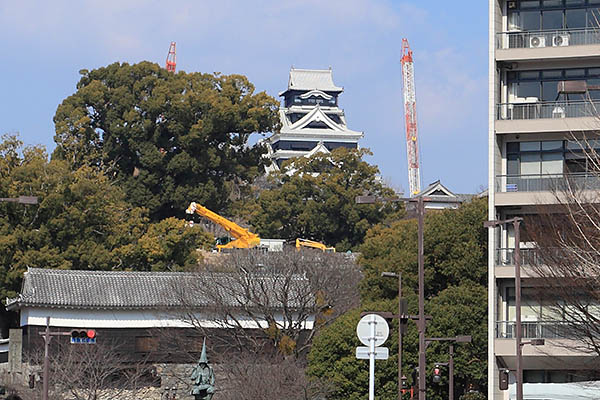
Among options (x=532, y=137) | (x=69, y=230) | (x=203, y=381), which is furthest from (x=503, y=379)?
(x=69, y=230)

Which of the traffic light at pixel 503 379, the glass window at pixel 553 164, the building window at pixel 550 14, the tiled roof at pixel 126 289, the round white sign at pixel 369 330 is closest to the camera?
the round white sign at pixel 369 330

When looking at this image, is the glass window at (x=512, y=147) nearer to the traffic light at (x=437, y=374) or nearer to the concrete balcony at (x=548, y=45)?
the concrete balcony at (x=548, y=45)

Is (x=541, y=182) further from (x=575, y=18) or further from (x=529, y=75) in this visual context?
(x=575, y=18)

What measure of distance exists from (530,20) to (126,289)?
22.8 m

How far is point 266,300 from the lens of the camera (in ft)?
158

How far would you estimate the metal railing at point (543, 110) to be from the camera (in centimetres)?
3903

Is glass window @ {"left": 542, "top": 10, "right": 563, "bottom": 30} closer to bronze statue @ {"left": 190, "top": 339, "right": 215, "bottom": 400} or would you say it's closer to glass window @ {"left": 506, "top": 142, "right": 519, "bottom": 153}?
glass window @ {"left": 506, "top": 142, "right": 519, "bottom": 153}

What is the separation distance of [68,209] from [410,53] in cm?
8363

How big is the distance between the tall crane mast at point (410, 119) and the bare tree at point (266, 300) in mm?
77938

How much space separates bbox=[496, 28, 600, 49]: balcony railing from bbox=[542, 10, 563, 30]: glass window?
772 millimetres

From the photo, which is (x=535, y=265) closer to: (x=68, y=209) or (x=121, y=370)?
(x=121, y=370)

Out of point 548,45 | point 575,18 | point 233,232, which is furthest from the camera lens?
point 233,232

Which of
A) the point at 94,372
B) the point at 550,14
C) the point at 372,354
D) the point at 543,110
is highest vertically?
the point at 550,14

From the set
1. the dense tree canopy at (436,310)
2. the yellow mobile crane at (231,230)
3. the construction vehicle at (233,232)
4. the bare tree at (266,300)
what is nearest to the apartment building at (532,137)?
the dense tree canopy at (436,310)
